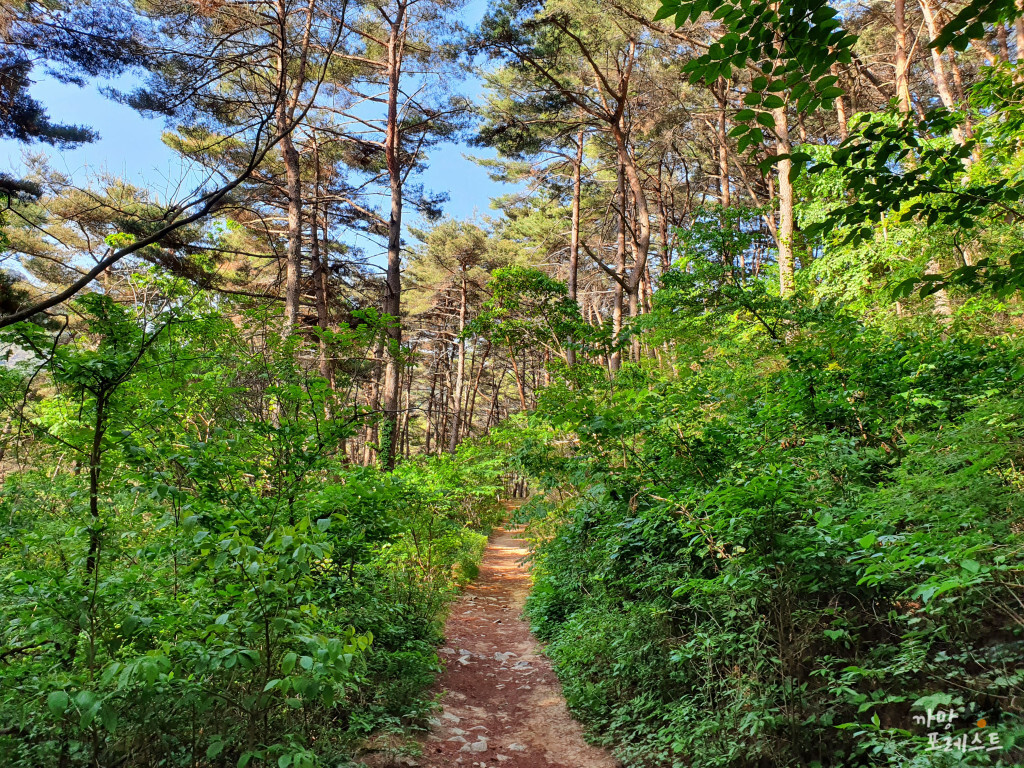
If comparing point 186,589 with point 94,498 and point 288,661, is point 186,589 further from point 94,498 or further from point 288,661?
point 288,661

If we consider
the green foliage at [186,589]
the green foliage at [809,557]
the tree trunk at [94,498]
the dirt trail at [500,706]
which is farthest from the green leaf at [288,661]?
the dirt trail at [500,706]

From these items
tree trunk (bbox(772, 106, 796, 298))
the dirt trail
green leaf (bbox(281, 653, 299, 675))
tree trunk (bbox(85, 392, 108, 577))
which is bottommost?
the dirt trail

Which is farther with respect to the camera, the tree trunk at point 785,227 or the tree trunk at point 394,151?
the tree trunk at point 394,151

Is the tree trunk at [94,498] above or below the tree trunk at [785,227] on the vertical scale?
below

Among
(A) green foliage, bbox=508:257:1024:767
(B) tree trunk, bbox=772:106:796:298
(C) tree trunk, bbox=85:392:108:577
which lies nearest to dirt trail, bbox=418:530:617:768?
(A) green foliage, bbox=508:257:1024:767

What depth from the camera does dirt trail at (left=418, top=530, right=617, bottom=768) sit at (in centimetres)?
393

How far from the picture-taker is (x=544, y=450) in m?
6.16

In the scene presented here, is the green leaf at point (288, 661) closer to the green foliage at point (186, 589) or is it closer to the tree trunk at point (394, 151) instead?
the green foliage at point (186, 589)

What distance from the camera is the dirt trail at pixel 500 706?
3.93 meters

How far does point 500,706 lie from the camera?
4992mm

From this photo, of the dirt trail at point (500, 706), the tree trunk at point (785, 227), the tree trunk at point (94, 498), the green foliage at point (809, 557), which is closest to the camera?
the green foliage at point (809, 557)

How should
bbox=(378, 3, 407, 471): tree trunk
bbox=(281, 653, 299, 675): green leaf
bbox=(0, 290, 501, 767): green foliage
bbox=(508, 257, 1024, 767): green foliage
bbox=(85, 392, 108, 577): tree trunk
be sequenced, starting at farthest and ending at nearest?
bbox=(378, 3, 407, 471): tree trunk
bbox=(85, 392, 108, 577): tree trunk
bbox=(508, 257, 1024, 767): green foliage
bbox=(0, 290, 501, 767): green foliage
bbox=(281, 653, 299, 675): green leaf

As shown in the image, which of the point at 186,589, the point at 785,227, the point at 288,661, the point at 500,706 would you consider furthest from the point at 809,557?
the point at 785,227

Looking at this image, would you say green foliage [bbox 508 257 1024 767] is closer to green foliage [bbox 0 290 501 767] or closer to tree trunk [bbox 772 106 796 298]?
green foliage [bbox 0 290 501 767]
